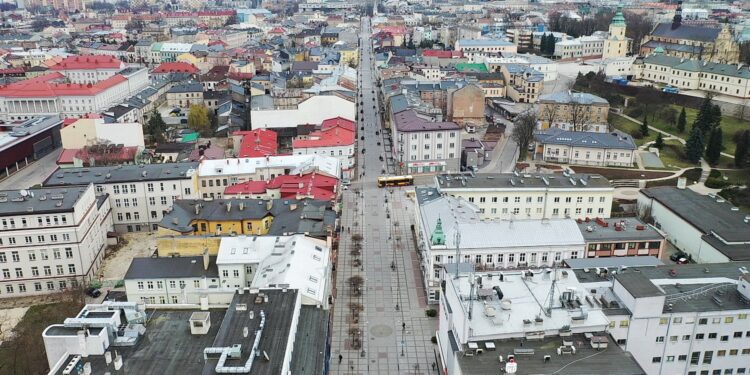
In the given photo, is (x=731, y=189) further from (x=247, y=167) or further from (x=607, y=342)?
(x=247, y=167)

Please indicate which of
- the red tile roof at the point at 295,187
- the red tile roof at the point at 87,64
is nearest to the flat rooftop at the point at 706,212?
the red tile roof at the point at 295,187

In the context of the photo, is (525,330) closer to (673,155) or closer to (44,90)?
(673,155)

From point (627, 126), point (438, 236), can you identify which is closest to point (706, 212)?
point (438, 236)

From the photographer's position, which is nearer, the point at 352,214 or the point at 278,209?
the point at 278,209

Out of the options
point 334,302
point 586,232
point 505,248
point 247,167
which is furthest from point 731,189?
point 247,167

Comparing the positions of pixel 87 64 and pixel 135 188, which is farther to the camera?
pixel 87 64

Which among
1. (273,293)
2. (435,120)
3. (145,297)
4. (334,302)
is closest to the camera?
(273,293)

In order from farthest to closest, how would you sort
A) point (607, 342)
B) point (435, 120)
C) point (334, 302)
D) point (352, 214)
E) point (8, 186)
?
point (435, 120) < point (8, 186) < point (352, 214) < point (334, 302) < point (607, 342)
